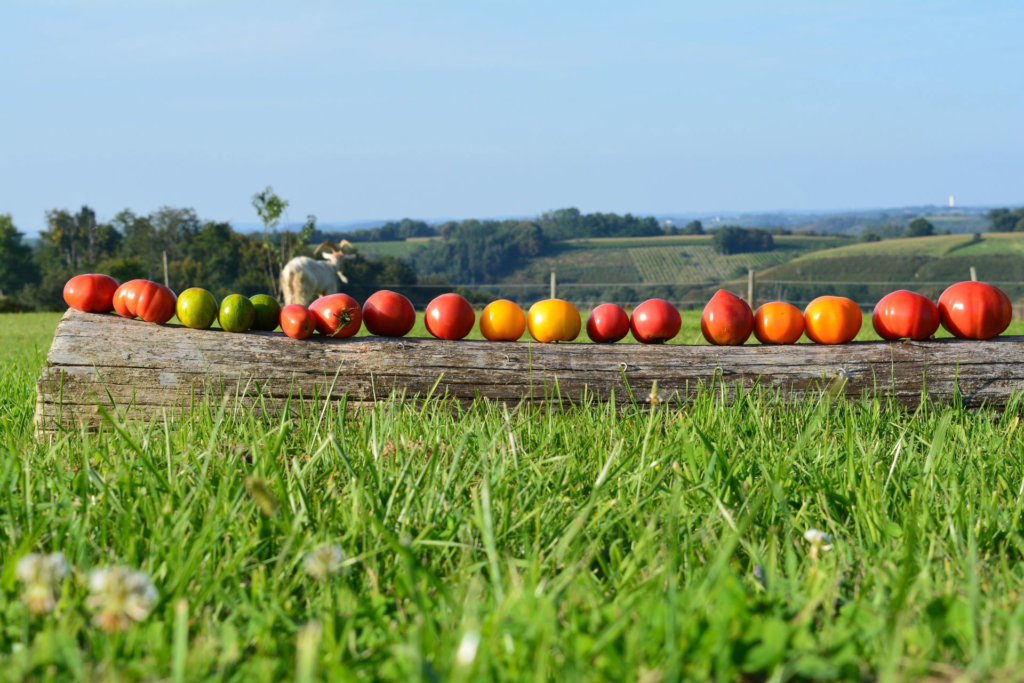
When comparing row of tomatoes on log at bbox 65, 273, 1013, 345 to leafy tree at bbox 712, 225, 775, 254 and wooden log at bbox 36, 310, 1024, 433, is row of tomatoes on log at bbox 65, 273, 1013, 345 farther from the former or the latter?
leafy tree at bbox 712, 225, 775, 254

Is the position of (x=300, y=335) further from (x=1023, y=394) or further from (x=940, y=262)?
(x=940, y=262)

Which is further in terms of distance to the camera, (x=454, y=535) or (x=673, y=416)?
(x=673, y=416)

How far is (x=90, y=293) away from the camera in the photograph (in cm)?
348

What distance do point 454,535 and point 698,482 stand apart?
2.08 ft

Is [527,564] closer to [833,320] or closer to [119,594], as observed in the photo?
[119,594]

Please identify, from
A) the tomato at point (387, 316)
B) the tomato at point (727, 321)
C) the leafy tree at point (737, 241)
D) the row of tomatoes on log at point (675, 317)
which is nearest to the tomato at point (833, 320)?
the row of tomatoes on log at point (675, 317)

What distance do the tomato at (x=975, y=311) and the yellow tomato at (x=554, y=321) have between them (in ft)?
5.27


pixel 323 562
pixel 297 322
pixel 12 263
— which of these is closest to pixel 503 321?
pixel 297 322

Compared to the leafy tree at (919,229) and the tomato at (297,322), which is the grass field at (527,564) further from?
the leafy tree at (919,229)

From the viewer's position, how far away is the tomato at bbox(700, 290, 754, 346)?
355 cm

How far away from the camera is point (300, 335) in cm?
334

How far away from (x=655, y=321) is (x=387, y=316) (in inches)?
45.3

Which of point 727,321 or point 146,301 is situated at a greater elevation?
point 146,301

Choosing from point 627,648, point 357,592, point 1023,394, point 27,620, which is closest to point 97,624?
point 27,620
